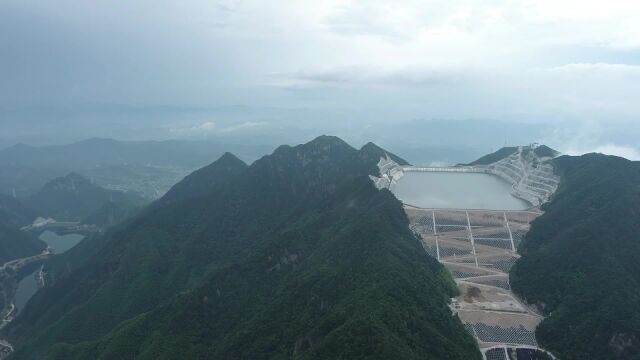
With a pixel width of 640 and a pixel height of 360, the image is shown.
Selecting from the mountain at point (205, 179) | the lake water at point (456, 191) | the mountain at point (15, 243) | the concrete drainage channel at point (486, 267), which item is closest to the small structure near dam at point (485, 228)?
the lake water at point (456, 191)

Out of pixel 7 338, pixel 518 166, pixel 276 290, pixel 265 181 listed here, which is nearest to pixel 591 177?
pixel 518 166

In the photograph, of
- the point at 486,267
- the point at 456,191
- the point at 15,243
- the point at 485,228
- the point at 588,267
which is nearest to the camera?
the point at 588,267

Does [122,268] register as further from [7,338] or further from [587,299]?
[587,299]

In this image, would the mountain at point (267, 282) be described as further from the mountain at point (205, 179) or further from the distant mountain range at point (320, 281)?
the mountain at point (205, 179)

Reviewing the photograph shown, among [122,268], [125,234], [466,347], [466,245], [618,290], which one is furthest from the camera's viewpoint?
[125,234]

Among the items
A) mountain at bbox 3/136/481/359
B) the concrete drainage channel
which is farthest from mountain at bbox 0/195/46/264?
the concrete drainage channel

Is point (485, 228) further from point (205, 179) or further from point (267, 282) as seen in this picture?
point (205, 179)

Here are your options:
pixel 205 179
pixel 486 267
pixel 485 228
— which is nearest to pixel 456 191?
pixel 485 228
